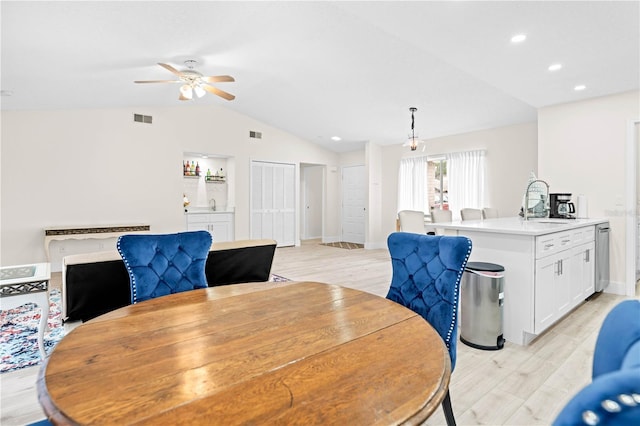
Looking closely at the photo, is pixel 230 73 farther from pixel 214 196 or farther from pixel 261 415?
pixel 261 415

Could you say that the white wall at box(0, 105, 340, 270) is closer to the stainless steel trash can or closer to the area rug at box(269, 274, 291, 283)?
the area rug at box(269, 274, 291, 283)

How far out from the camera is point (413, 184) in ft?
24.4

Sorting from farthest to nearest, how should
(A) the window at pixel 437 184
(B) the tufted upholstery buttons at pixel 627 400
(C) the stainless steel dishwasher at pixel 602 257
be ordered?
(A) the window at pixel 437 184 < (C) the stainless steel dishwasher at pixel 602 257 < (B) the tufted upholstery buttons at pixel 627 400

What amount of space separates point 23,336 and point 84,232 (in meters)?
2.84

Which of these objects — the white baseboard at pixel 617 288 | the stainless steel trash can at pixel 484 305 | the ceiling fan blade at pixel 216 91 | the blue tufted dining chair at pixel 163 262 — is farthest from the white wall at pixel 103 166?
the white baseboard at pixel 617 288

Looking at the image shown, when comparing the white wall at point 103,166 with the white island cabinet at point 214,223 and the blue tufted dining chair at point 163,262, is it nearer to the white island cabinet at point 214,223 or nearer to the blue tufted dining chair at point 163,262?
the white island cabinet at point 214,223

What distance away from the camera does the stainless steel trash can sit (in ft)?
8.33

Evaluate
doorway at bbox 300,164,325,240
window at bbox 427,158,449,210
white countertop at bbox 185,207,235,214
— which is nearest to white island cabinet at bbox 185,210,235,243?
white countertop at bbox 185,207,235,214

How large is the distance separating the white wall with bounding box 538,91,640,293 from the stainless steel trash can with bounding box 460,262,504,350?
2646mm

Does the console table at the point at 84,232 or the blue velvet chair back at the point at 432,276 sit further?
the console table at the point at 84,232

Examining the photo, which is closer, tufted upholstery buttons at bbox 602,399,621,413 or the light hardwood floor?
tufted upholstery buttons at bbox 602,399,621,413

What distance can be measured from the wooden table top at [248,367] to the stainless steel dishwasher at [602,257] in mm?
3771

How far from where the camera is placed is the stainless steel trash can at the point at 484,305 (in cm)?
254

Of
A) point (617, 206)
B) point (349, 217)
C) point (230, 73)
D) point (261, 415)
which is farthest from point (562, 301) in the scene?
point (349, 217)
